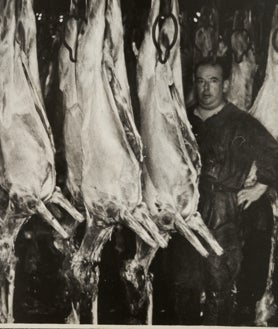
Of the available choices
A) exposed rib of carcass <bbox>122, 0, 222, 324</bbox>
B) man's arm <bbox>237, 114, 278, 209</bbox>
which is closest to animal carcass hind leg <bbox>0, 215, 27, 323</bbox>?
exposed rib of carcass <bbox>122, 0, 222, 324</bbox>

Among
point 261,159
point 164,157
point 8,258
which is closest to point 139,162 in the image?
point 164,157

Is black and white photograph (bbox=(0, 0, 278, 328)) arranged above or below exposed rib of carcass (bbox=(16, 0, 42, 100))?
below

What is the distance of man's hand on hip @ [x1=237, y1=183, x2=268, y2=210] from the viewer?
189cm

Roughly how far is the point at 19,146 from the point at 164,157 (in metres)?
0.43

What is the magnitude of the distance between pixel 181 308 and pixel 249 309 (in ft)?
0.64

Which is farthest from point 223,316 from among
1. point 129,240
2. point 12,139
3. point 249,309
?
point 12,139

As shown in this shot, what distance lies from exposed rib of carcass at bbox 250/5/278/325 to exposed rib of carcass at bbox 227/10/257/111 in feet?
0.11

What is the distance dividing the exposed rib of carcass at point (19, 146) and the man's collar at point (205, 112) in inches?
17.2

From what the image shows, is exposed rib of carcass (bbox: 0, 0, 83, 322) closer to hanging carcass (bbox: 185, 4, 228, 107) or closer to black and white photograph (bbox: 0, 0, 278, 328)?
black and white photograph (bbox: 0, 0, 278, 328)

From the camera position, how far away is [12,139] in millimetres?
1924

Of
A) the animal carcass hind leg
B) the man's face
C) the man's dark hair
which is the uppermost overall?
the man's dark hair

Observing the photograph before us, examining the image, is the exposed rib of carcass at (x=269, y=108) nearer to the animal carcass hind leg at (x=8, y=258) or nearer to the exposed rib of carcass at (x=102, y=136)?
the exposed rib of carcass at (x=102, y=136)

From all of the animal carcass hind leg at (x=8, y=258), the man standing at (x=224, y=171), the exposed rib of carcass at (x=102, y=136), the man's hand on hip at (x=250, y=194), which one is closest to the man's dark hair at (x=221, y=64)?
the man standing at (x=224, y=171)

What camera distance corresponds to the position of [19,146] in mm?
1923
